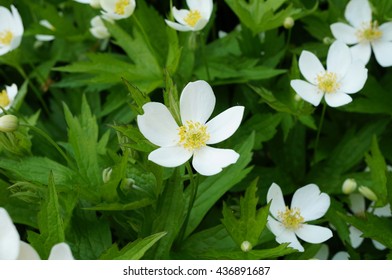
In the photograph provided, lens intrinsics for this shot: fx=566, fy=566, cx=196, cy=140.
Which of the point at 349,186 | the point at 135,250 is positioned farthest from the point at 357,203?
the point at 135,250

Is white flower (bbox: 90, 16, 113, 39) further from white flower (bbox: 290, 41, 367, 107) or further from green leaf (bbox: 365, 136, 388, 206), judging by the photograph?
green leaf (bbox: 365, 136, 388, 206)

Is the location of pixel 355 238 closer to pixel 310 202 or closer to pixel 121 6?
pixel 310 202

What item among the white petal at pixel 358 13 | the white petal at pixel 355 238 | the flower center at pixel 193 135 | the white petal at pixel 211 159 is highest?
the white petal at pixel 358 13

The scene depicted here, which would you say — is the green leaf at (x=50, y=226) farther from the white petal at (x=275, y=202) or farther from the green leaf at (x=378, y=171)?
the green leaf at (x=378, y=171)

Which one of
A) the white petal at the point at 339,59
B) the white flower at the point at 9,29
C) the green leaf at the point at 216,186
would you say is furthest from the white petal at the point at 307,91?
the white flower at the point at 9,29

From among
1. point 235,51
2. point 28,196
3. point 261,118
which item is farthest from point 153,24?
point 28,196

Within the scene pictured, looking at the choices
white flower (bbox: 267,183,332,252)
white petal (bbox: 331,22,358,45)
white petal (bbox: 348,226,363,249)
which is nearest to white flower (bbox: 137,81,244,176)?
white flower (bbox: 267,183,332,252)

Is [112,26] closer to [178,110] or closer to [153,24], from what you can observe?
[153,24]
